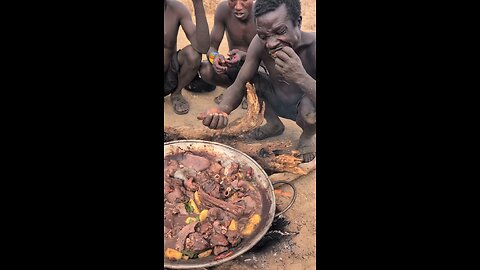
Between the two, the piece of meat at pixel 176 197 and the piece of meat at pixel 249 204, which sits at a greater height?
the piece of meat at pixel 176 197

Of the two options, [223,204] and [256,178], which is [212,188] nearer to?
[223,204]

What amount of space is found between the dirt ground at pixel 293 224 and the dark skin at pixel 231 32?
162 mm

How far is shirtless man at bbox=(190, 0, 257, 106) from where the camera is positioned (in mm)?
2998

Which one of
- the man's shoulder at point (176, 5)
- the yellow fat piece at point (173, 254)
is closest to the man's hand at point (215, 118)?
the man's shoulder at point (176, 5)

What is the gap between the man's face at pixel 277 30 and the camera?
106 inches

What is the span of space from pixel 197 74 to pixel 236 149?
2.31 feet

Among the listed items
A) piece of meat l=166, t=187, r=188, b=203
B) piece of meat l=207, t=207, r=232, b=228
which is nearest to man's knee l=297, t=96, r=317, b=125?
piece of meat l=207, t=207, r=232, b=228

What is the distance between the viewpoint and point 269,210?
2814mm

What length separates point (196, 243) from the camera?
8.64 ft

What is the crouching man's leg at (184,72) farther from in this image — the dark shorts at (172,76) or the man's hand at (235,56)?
the man's hand at (235,56)

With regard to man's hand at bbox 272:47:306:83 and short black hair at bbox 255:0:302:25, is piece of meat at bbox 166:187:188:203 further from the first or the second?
short black hair at bbox 255:0:302:25

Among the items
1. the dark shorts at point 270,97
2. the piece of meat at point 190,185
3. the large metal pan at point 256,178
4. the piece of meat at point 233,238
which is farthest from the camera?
the dark shorts at point 270,97

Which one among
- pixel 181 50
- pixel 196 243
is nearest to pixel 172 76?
pixel 181 50

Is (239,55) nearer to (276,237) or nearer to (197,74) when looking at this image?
(197,74)
